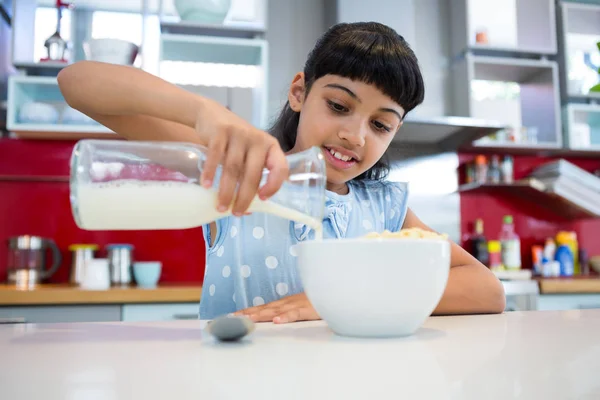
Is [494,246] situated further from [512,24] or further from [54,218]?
[54,218]

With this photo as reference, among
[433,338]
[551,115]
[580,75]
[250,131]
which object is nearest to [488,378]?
[433,338]

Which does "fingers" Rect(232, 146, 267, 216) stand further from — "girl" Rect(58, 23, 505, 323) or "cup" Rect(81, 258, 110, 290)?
"cup" Rect(81, 258, 110, 290)

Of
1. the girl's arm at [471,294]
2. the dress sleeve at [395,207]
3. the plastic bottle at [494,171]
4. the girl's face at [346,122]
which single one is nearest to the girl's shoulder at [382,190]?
the dress sleeve at [395,207]

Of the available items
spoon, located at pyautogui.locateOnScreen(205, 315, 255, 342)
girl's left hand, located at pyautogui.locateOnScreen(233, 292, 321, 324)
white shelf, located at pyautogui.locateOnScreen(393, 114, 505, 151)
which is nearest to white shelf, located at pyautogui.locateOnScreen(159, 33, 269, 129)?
white shelf, located at pyautogui.locateOnScreen(393, 114, 505, 151)

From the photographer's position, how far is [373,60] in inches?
39.3

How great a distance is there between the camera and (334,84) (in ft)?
3.35

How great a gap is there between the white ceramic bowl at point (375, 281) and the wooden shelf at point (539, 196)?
2405 millimetres

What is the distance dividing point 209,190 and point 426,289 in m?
0.25

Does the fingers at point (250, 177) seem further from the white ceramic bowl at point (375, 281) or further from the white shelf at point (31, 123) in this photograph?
the white shelf at point (31, 123)

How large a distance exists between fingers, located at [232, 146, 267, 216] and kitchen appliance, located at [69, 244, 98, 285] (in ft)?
6.92

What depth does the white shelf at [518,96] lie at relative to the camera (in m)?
2.80

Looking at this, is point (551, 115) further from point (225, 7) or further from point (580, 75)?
point (225, 7)

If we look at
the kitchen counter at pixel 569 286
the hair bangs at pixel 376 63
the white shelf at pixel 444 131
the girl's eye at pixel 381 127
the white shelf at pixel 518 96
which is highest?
the white shelf at pixel 518 96

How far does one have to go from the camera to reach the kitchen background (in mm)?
2510
